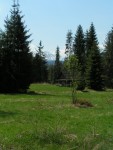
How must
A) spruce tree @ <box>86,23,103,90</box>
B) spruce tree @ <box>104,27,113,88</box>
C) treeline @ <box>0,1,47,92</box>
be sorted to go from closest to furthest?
treeline @ <box>0,1,47,92</box> < spruce tree @ <box>86,23,103,90</box> < spruce tree @ <box>104,27,113,88</box>

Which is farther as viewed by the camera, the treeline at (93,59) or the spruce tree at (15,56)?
the treeline at (93,59)

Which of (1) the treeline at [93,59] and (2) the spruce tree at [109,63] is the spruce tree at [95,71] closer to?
(1) the treeline at [93,59]

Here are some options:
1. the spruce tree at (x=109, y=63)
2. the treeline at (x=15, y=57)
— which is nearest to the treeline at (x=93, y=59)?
the spruce tree at (x=109, y=63)

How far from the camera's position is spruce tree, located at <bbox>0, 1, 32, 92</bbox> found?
50156mm

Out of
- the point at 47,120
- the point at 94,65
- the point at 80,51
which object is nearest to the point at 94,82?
the point at 94,65

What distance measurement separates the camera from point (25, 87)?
51.5m

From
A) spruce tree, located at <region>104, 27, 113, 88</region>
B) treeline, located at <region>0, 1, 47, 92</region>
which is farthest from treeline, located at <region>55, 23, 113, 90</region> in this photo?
treeline, located at <region>0, 1, 47, 92</region>

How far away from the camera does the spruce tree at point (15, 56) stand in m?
50.2

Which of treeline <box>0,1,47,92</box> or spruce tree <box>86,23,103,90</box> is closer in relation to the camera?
treeline <box>0,1,47,92</box>

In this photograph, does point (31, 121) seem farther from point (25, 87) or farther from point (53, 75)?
point (53, 75)

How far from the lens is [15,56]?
5122cm

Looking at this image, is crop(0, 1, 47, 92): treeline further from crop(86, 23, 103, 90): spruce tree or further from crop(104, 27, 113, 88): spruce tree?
crop(104, 27, 113, 88): spruce tree

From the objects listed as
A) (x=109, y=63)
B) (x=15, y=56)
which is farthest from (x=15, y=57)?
(x=109, y=63)

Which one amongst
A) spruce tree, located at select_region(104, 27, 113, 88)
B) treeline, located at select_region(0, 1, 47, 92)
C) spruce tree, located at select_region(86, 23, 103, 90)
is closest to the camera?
treeline, located at select_region(0, 1, 47, 92)
